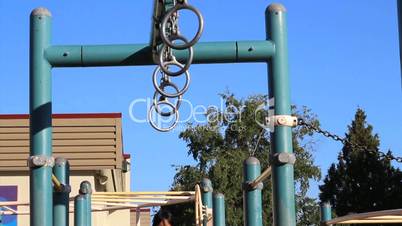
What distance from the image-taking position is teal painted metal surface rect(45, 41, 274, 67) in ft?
20.7

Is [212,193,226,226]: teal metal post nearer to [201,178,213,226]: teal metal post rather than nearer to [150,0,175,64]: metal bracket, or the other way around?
[201,178,213,226]: teal metal post

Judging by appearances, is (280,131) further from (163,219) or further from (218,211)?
(218,211)

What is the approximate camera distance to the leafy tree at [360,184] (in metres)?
38.2

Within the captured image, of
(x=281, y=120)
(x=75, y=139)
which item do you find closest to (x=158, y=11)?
(x=281, y=120)

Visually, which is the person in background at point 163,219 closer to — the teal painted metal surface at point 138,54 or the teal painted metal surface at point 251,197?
the teal painted metal surface at point 251,197

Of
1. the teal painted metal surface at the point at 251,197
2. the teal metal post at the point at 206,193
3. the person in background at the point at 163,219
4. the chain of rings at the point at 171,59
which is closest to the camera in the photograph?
the chain of rings at the point at 171,59

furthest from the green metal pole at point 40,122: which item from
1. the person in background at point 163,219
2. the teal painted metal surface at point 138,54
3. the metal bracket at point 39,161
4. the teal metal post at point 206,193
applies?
the teal metal post at point 206,193

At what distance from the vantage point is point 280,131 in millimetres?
6316

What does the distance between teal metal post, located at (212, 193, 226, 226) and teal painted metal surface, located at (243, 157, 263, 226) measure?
336cm

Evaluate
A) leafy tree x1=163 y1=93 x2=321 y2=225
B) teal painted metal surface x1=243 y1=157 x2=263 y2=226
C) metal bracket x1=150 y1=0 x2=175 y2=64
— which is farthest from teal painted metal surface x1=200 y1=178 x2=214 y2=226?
leafy tree x1=163 y1=93 x2=321 y2=225

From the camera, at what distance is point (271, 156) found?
635 centimetres

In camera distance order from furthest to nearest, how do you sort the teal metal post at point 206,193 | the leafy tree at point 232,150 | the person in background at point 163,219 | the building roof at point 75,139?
the leafy tree at point 232,150 → the building roof at point 75,139 → the teal metal post at point 206,193 → the person in background at point 163,219

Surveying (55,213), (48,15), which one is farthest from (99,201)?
(48,15)

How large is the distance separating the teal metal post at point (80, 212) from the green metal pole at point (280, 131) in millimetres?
4161
